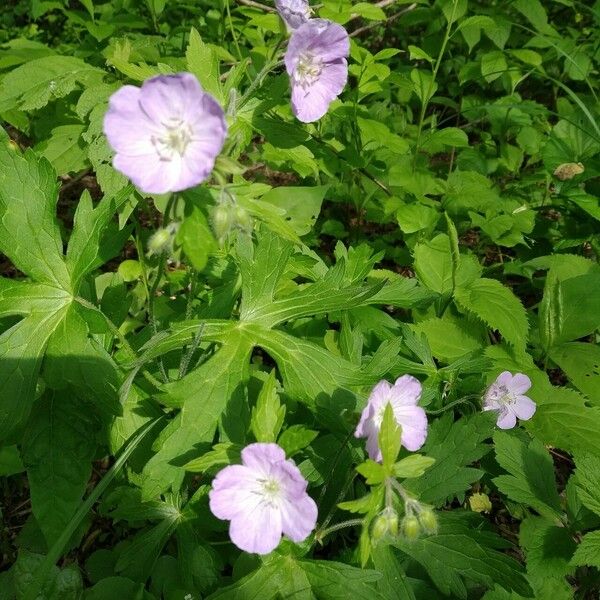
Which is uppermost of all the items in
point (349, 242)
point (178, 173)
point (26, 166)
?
point (178, 173)

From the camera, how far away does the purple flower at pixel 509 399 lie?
2.26 meters

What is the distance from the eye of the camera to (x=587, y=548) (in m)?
1.88

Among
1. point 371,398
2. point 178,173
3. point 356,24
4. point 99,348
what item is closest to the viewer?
point 178,173

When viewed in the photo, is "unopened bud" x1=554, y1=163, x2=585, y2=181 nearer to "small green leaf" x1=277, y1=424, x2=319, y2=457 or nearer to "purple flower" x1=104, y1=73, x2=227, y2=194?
"small green leaf" x1=277, y1=424, x2=319, y2=457

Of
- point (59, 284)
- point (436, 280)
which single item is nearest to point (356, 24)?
point (436, 280)

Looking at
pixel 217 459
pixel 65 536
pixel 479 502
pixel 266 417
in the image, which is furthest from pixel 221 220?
pixel 479 502

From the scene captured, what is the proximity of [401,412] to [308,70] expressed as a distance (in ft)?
3.55

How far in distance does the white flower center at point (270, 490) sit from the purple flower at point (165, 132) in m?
0.78

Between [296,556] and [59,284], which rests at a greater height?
[59,284]

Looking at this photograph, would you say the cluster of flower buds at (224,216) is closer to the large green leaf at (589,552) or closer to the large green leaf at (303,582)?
the large green leaf at (303,582)

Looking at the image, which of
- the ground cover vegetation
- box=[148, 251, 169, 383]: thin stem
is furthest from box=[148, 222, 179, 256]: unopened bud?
box=[148, 251, 169, 383]: thin stem

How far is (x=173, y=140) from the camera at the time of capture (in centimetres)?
136

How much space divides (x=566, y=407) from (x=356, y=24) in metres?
4.24

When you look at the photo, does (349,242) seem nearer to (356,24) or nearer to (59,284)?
(59,284)
